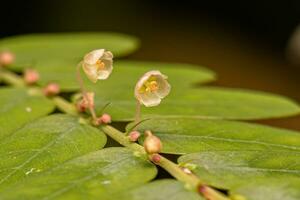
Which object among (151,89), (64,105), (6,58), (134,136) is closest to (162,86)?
(151,89)

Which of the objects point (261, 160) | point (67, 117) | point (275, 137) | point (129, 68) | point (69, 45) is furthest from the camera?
point (69, 45)

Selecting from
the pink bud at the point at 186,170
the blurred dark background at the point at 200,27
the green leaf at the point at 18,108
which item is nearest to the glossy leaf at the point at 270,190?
the pink bud at the point at 186,170

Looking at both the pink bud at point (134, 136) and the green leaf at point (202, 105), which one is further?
the green leaf at point (202, 105)

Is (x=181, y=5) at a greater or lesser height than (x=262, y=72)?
greater

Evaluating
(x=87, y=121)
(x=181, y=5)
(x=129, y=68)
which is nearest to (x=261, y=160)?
(x=87, y=121)

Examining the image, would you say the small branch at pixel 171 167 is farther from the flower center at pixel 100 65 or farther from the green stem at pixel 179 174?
the flower center at pixel 100 65

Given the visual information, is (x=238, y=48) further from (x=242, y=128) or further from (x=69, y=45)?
(x=242, y=128)
